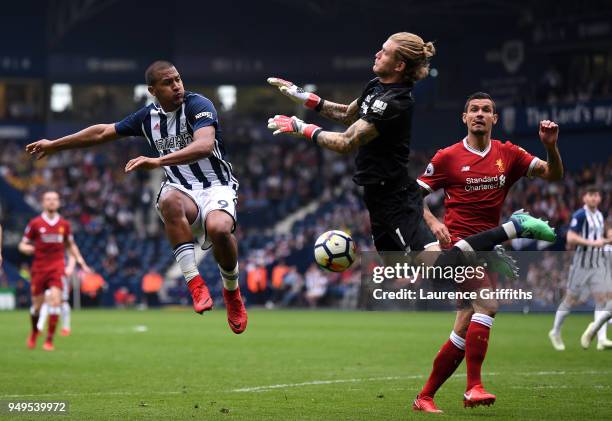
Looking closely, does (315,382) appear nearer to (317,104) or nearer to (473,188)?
(473,188)

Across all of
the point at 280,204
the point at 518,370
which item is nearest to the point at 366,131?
the point at 518,370

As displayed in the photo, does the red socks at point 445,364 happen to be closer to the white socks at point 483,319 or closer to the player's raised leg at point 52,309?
the white socks at point 483,319

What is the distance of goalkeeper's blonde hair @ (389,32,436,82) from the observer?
866 centimetres

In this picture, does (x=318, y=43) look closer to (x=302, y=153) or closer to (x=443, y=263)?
(x=302, y=153)

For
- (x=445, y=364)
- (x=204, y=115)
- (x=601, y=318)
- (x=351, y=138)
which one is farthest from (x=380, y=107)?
(x=601, y=318)

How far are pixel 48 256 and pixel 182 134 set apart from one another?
9.55 m

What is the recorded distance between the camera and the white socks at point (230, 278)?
32.2 ft

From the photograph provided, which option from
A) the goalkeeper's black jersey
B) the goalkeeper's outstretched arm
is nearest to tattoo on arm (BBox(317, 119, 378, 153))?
Answer: the goalkeeper's black jersey

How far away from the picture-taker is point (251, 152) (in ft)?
151

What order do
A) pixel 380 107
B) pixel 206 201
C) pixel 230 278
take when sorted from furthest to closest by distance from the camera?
pixel 230 278, pixel 206 201, pixel 380 107

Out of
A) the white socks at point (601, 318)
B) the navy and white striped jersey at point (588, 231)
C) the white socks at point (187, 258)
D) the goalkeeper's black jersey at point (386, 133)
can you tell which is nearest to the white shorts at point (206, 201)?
the white socks at point (187, 258)

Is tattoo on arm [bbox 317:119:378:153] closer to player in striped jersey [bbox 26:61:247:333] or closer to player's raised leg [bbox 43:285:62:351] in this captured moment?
player in striped jersey [bbox 26:61:247:333]

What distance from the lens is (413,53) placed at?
341 inches

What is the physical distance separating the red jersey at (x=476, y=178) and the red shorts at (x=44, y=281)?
1020 centimetres
